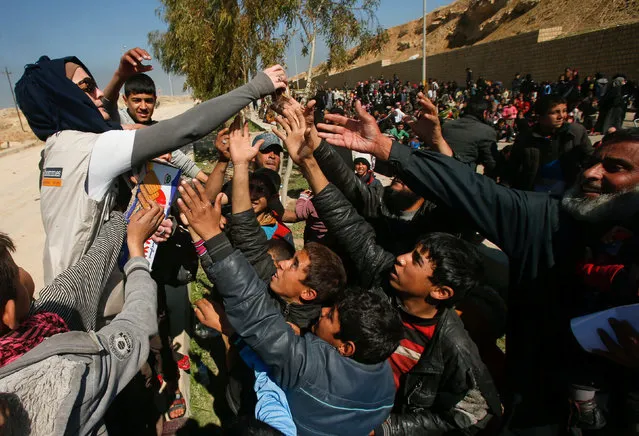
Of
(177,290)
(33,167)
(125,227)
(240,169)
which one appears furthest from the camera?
(33,167)

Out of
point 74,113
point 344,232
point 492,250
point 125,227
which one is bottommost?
point 492,250

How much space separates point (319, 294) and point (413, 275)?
51cm

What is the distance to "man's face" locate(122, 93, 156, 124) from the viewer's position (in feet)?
10.0

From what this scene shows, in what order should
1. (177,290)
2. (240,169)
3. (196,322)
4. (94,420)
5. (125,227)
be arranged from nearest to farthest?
(94,420), (125,227), (240,169), (196,322), (177,290)

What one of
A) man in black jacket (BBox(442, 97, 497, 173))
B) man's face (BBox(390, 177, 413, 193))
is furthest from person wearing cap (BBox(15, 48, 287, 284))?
man in black jacket (BBox(442, 97, 497, 173))

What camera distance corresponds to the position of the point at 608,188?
1.71 m

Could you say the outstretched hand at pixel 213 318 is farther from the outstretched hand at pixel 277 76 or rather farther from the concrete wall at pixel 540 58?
the concrete wall at pixel 540 58

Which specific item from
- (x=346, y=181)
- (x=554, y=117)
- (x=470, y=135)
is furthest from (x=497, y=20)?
(x=346, y=181)

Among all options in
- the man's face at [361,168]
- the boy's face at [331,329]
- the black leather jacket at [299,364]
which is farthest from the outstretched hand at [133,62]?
the man's face at [361,168]

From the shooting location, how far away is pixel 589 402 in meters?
1.59

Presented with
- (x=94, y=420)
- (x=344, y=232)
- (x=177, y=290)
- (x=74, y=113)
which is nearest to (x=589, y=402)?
(x=344, y=232)

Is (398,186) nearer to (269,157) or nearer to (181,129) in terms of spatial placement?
(269,157)

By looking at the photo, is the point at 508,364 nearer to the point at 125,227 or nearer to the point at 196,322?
the point at 125,227

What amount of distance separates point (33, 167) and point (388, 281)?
18716 mm
